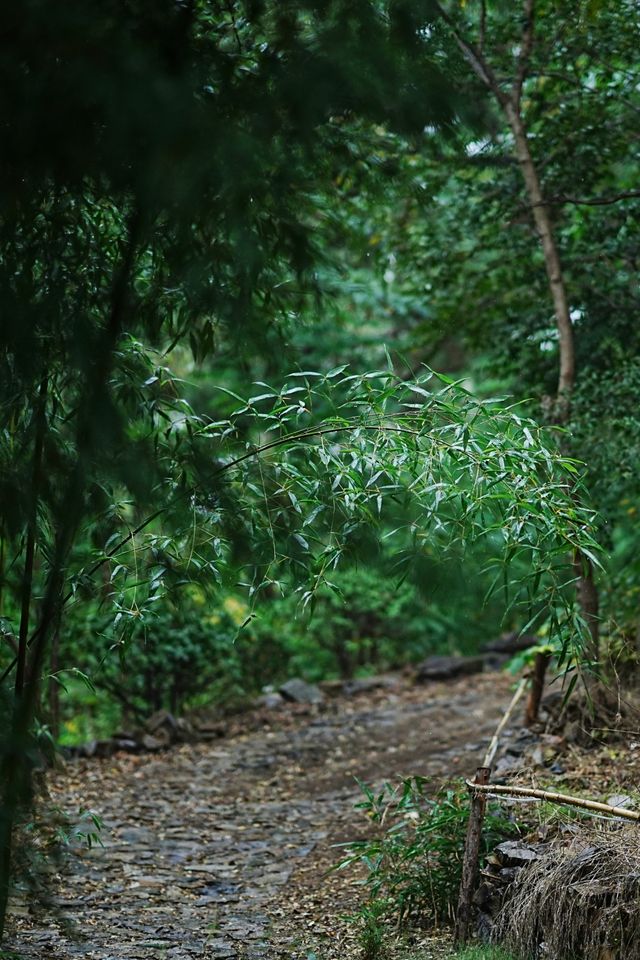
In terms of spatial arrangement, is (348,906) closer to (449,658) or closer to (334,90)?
(334,90)

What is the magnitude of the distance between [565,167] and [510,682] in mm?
3977

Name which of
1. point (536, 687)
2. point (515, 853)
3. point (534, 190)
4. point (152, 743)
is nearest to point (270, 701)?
point (152, 743)

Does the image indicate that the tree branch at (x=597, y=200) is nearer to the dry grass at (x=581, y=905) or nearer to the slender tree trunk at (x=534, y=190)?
the slender tree trunk at (x=534, y=190)

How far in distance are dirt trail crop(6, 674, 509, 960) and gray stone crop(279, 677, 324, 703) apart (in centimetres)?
15

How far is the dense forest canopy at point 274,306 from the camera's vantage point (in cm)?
176

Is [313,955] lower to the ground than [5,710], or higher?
lower

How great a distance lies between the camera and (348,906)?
3336 mm

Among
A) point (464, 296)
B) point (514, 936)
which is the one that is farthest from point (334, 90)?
point (464, 296)

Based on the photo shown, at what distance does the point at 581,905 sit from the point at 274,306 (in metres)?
1.85

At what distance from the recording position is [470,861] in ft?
9.22

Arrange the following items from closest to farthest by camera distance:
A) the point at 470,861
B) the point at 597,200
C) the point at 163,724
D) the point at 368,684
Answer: the point at 470,861
the point at 597,200
the point at 163,724
the point at 368,684

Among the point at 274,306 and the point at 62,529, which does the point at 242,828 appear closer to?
the point at 274,306

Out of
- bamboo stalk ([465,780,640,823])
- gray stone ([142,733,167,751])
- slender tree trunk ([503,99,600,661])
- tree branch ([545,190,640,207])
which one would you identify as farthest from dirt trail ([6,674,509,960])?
tree branch ([545,190,640,207])

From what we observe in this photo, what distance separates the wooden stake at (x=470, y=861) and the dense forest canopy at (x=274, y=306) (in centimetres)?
55
